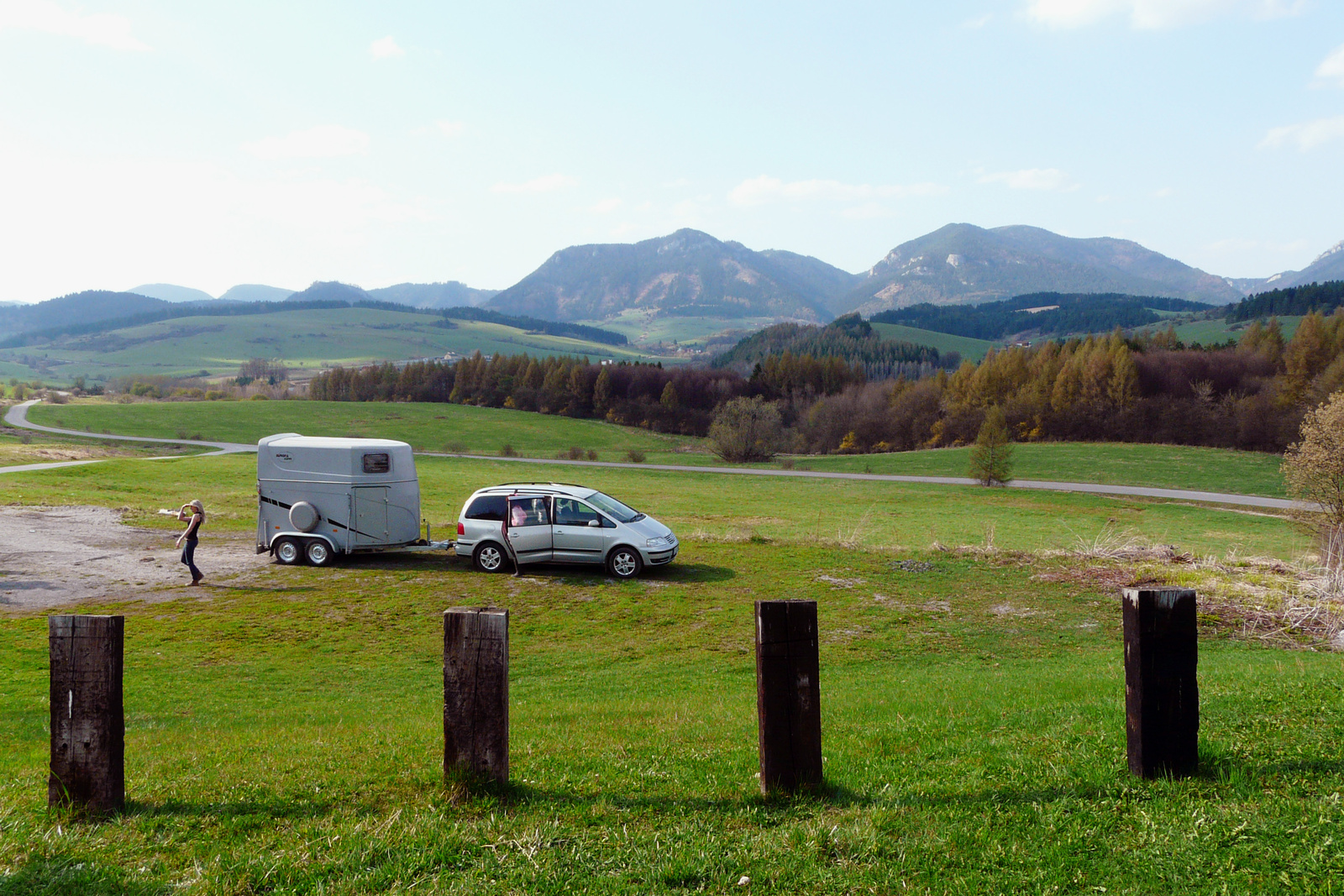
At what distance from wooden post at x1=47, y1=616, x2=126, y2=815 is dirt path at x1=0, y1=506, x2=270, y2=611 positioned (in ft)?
50.1

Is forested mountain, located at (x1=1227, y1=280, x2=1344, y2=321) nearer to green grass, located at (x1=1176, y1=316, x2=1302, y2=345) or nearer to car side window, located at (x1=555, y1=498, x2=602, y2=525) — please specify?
green grass, located at (x1=1176, y1=316, x2=1302, y2=345)

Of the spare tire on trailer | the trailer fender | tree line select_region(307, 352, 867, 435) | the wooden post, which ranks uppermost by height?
tree line select_region(307, 352, 867, 435)

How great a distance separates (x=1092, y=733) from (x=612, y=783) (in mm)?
3577

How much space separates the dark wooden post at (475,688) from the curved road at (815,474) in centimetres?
5071

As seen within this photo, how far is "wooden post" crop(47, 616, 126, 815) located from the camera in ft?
14.9

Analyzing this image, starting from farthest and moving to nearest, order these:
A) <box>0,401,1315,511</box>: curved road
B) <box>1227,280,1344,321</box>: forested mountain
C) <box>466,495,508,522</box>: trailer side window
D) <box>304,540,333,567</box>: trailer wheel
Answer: <box>1227,280,1344,321</box>: forested mountain, <box>0,401,1315,511</box>: curved road, <box>304,540,333,567</box>: trailer wheel, <box>466,495,508,522</box>: trailer side window

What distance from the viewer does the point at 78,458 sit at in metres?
53.8

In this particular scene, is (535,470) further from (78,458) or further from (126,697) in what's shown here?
(126,697)

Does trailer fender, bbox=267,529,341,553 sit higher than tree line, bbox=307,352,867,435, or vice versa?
tree line, bbox=307,352,867,435

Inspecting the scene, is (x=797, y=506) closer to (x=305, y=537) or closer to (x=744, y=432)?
(x=305, y=537)

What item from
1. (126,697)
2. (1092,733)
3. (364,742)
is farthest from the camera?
(126,697)

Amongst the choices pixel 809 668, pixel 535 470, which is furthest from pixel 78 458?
pixel 809 668

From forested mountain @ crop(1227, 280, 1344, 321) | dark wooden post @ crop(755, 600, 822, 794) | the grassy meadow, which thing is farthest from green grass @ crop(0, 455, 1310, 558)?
forested mountain @ crop(1227, 280, 1344, 321)

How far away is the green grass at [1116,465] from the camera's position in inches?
2345
